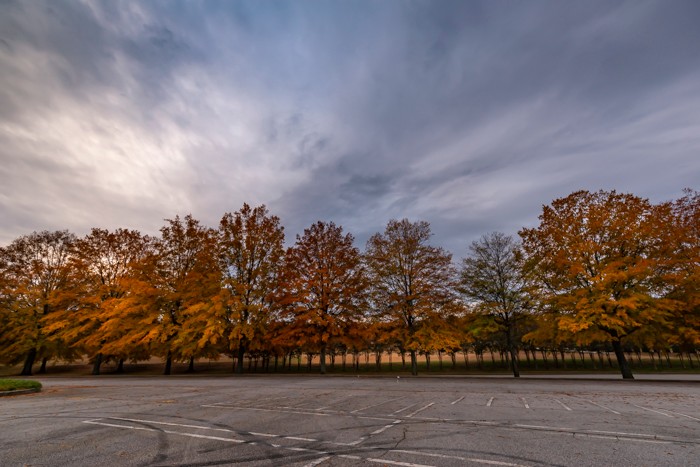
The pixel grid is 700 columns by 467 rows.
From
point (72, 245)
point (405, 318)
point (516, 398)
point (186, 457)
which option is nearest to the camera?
point (186, 457)

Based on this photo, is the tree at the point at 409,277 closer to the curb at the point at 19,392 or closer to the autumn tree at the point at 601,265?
the autumn tree at the point at 601,265

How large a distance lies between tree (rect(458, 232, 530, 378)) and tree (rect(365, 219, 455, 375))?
1.73 meters

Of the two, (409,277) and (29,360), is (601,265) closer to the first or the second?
(409,277)

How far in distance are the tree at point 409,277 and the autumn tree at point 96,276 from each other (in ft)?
79.8

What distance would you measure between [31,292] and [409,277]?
39520 millimetres

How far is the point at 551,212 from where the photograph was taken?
25234 mm

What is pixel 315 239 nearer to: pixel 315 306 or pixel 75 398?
pixel 315 306

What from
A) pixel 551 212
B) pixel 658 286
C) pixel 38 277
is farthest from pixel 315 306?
pixel 38 277

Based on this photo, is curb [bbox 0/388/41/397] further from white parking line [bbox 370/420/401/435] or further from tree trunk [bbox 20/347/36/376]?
tree trunk [bbox 20/347/36/376]

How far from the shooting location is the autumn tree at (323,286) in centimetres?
2806

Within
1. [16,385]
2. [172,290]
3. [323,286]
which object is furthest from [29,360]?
[323,286]

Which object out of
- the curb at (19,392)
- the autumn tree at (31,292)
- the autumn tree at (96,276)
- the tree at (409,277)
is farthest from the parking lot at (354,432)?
the autumn tree at (31,292)

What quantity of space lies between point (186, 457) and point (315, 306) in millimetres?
22969

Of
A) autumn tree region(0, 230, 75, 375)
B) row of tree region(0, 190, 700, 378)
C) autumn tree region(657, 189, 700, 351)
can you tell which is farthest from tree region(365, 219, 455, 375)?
autumn tree region(0, 230, 75, 375)
